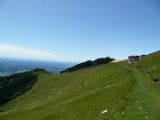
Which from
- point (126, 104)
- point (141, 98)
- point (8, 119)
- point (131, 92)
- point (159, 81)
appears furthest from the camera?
point (8, 119)

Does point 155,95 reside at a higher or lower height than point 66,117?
higher

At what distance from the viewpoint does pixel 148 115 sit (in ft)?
97.0

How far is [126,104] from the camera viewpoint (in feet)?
113

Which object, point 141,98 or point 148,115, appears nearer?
point 148,115

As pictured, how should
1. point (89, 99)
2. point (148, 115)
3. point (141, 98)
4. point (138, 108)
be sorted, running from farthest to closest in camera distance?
1. point (89, 99)
2. point (141, 98)
3. point (138, 108)
4. point (148, 115)

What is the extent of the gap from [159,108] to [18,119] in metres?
34.5

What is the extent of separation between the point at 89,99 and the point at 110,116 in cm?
1745

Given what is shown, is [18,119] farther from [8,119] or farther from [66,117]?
[66,117]

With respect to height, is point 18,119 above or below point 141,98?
below

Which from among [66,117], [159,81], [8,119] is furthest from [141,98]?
[8,119]

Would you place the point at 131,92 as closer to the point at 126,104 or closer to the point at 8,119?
the point at 126,104

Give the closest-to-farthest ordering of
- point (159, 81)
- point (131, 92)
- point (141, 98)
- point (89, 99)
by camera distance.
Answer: point (141, 98) → point (131, 92) → point (89, 99) → point (159, 81)

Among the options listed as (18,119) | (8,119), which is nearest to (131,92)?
(18,119)

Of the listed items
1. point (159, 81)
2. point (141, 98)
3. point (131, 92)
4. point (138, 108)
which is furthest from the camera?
point (159, 81)
